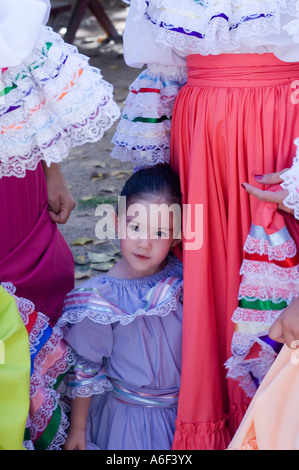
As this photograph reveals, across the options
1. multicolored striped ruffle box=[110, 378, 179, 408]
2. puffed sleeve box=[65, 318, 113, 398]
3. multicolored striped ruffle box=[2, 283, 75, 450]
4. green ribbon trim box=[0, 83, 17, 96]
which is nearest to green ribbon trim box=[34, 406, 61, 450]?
multicolored striped ruffle box=[2, 283, 75, 450]

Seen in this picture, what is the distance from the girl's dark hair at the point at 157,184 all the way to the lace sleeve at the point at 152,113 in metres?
0.05

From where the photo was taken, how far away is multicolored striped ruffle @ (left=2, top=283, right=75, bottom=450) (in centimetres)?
197

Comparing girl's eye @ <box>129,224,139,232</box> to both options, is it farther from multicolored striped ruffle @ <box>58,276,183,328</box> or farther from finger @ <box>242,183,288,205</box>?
finger @ <box>242,183,288,205</box>

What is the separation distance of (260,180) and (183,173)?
311 millimetres

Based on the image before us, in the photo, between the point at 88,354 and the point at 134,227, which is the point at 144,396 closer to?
the point at 88,354

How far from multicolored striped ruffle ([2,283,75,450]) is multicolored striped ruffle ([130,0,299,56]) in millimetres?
853

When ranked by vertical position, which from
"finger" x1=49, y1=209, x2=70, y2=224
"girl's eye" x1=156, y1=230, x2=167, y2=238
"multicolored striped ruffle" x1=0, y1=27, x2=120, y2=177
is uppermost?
"multicolored striped ruffle" x1=0, y1=27, x2=120, y2=177

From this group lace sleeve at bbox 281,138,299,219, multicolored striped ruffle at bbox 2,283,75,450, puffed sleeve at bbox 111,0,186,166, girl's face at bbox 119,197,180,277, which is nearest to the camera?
lace sleeve at bbox 281,138,299,219

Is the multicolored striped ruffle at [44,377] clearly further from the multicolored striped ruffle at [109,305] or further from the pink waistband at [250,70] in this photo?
the pink waistband at [250,70]

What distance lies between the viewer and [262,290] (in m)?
1.93

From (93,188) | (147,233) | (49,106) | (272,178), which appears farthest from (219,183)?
(93,188)
